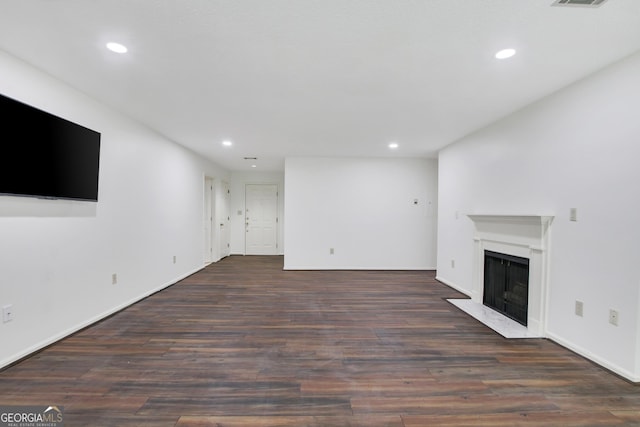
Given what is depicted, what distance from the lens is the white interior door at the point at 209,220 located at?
6508 mm

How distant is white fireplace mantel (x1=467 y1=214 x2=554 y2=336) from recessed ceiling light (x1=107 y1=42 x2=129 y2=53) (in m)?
3.91

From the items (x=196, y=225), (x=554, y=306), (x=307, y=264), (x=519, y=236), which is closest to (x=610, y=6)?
(x=519, y=236)

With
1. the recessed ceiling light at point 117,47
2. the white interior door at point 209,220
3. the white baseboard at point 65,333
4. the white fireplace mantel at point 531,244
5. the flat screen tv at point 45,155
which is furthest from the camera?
the white interior door at point 209,220

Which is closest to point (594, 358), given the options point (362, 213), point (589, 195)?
point (589, 195)

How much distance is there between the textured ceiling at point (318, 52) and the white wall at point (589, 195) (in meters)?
0.24

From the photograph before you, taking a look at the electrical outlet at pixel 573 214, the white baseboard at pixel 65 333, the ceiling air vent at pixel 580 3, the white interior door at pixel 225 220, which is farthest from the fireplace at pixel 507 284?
the white interior door at pixel 225 220

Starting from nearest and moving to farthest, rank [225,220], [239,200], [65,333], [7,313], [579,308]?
1. [7,313]
2. [579,308]
3. [65,333]
4. [225,220]
5. [239,200]

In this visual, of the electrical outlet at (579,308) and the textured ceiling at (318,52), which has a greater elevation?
the textured ceiling at (318,52)

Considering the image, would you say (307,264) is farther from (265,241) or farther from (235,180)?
(235,180)

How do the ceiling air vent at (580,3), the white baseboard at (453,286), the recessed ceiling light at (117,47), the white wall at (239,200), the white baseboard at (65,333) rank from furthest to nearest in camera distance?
1. the white wall at (239,200)
2. the white baseboard at (453,286)
3. the white baseboard at (65,333)
4. the recessed ceiling light at (117,47)
5. the ceiling air vent at (580,3)

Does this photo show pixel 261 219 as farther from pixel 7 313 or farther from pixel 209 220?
pixel 7 313

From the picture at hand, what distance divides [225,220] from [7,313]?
18.1 feet

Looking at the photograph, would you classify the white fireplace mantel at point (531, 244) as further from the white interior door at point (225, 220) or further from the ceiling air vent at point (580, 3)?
the white interior door at point (225, 220)

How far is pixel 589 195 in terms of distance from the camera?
2361mm
